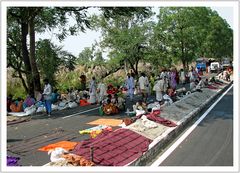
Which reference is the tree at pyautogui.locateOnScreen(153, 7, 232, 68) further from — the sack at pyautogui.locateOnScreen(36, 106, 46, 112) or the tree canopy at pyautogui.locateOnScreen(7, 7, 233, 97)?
the sack at pyautogui.locateOnScreen(36, 106, 46, 112)

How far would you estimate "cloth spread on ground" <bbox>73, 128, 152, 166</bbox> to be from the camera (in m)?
7.69

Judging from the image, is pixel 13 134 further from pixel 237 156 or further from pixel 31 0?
pixel 237 156

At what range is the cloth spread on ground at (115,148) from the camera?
7688mm

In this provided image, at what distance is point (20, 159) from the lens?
8.51 meters

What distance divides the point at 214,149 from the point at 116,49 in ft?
70.1

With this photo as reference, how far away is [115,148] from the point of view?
8.46m

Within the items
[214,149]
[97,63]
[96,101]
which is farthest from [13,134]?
[97,63]

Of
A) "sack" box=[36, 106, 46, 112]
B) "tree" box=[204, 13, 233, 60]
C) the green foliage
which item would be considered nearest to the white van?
"tree" box=[204, 13, 233, 60]

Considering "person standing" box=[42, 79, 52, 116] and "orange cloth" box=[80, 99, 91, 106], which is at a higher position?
"person standing" box=[42, 79, 52, 116]

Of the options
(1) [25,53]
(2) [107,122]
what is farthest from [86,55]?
(2) [107,122]

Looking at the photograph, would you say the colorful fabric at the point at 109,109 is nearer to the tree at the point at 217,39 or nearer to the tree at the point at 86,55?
the tree at the point at 86,55

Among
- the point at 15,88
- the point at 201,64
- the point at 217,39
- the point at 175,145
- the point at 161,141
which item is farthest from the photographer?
the point at 217,39

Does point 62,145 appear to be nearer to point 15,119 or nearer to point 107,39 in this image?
point 15,119

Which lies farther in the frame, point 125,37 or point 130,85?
point 125,37
